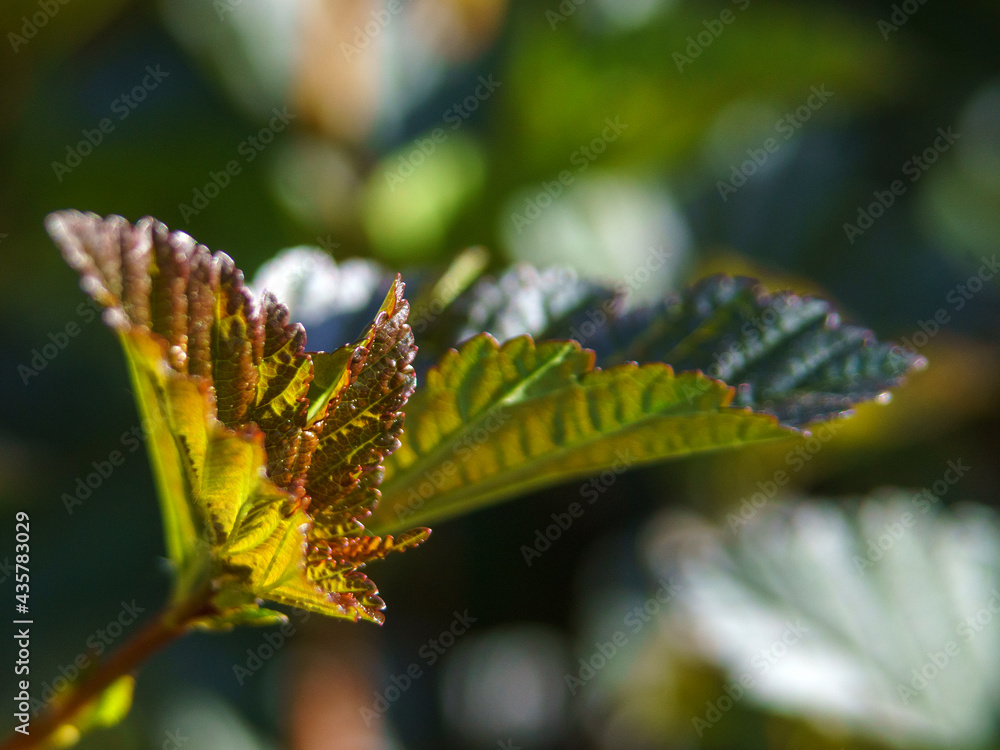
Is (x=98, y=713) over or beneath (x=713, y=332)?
beneath

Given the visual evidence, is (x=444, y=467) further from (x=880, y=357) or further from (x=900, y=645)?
(x=900, y=645)

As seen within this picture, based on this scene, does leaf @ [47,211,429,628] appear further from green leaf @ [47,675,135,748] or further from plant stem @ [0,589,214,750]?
green leaf @ [47,675,135,748]

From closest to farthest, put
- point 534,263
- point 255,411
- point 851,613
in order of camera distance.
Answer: point 255,411, point 851,613, point 534,263

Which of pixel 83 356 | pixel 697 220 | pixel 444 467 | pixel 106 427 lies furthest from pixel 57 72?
pixel 444 467

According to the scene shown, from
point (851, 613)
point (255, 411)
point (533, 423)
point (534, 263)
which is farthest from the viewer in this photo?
point (534, 263)

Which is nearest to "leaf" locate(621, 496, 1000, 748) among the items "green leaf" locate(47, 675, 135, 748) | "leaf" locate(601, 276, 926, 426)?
"leaf" locate(601, 276, 926, 426)

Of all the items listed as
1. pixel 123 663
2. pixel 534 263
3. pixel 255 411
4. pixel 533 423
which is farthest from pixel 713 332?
pixel 534 263

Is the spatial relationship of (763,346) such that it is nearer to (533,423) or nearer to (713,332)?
(713,332)
